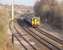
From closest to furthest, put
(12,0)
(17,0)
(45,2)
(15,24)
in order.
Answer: (45,2) < (17,0) < (12,0) < (15,24)

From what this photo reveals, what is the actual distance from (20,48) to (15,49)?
0.38 m

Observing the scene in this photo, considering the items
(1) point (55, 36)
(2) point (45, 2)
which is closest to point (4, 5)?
(1) point (55, 36)

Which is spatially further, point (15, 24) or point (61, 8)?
point (15, 24)

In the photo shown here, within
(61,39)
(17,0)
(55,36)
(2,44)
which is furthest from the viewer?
(17,0)

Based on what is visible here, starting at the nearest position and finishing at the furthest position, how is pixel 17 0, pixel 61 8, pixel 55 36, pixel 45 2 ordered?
pixel 61 8, pixel 45 2, pixel 55 36, pixel 17 0

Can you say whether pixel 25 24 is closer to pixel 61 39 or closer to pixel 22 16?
pixel 22 16

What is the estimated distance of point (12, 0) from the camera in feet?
43.0

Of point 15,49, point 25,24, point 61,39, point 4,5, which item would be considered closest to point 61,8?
point 15,49

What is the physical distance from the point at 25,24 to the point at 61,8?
1256cm

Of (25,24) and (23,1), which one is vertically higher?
(23,1)

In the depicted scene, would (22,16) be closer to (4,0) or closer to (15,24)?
(15,24)

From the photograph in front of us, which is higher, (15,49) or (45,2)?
(45,2)

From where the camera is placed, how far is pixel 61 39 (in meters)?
10.3

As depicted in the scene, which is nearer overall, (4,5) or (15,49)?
(15,49)
